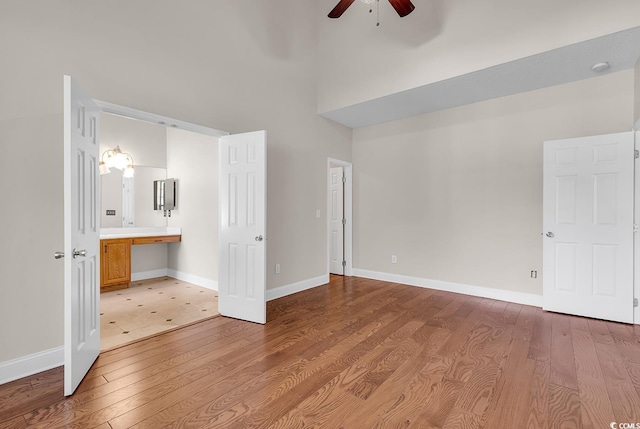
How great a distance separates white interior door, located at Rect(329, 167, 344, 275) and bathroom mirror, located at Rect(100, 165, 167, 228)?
125 inches

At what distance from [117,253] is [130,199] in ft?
3.71

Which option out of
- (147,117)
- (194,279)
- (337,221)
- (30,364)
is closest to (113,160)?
(194,279)

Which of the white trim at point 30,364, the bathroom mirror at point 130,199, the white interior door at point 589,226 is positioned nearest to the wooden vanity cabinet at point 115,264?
the bathroom mirror at point 130,199

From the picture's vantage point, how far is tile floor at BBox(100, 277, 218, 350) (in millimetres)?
3123

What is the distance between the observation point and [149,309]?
3811mm

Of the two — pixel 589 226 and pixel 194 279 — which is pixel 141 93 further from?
pixel 589 226

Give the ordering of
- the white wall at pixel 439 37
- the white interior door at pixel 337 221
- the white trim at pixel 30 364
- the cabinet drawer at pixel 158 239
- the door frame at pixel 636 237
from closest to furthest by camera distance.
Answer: the white trim at pixel 30 364
the white wall at pixel 439 37
the door frame at pixel 636 237
the cabinet drawer at pixel 158 239
the white interior door at pixel 337 221

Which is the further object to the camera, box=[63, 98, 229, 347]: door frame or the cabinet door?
the cabinet door

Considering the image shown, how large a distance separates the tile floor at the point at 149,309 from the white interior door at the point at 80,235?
551mm

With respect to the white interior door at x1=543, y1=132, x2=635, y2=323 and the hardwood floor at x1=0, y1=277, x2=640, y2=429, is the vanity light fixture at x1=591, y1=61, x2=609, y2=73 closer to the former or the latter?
the white interior door at x1=543, y1=132, x2=635, y2=323

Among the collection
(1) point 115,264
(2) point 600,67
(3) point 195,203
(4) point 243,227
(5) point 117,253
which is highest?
(2) point 600,67

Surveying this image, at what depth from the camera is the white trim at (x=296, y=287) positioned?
4.27m

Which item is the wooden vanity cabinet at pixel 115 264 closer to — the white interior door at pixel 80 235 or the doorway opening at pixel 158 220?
the doorway opening at pixel 158 220

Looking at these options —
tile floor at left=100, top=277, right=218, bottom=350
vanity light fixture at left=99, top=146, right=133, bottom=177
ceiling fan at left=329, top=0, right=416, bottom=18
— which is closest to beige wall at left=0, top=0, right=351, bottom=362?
tile floor at left=100, top=277, right=218, bottom=350
